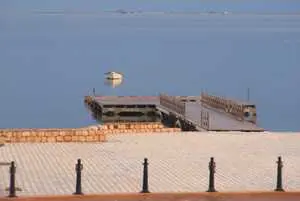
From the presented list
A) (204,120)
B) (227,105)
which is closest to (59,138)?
(204,120)

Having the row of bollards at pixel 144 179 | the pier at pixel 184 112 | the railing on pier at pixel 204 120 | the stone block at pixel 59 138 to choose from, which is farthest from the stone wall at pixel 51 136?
the railing on pier at pixel 204 120

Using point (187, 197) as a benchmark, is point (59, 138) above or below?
above

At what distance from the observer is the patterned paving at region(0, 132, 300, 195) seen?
627 inches

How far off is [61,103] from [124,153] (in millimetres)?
39480

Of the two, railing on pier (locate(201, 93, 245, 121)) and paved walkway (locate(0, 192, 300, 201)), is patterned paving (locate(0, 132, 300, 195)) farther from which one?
railing on pier (locate(201, 93, 245, 121))

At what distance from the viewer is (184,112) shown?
37625mm

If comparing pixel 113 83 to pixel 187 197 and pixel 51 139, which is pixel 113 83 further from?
pixel 187 197

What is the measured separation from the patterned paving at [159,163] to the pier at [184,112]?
7.49 metres

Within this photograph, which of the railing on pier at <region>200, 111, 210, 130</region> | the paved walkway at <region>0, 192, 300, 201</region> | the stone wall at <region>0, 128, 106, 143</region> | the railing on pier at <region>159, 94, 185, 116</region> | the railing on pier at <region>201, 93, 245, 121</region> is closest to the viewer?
the paved walkway at <region>0, 192, 300, 201</region>

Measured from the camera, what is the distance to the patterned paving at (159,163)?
15.9 m

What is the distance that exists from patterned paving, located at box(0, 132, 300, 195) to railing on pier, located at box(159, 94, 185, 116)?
497 inches

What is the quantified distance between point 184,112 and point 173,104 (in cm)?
298

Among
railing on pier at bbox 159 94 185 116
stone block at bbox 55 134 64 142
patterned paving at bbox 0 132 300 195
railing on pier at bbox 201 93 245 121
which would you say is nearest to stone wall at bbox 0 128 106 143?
stone block at bbox 55 134 64 142

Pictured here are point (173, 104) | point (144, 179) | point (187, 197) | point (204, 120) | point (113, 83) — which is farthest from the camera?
point (113, 83)
